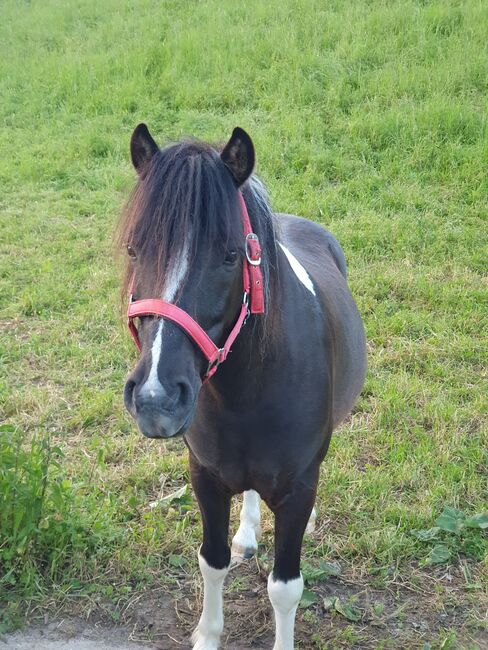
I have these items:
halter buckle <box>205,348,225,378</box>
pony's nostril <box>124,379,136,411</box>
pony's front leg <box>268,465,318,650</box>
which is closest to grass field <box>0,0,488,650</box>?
pony's front leg <box>268,465,318,650</box>

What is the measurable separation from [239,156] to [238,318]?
0.46 meters

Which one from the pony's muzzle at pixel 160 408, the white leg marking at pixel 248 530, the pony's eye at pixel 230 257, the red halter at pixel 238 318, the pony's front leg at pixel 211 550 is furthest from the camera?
the white leg marking at pixel 248 530

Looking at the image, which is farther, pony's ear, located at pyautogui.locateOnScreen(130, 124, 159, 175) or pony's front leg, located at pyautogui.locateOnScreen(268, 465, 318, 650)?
pony's front leg, located at pyautogui.locateOnScreen(268, 465, 318, 650)

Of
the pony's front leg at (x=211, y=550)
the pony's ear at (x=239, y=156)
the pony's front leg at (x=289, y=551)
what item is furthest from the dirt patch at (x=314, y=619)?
the pony's ear at (x=239, y=156)

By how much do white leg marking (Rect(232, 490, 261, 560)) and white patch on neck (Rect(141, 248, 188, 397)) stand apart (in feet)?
5.25

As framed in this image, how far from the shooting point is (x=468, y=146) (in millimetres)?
7195

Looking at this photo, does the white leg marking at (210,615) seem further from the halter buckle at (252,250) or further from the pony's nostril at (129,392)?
the halter buckle at (252,250)

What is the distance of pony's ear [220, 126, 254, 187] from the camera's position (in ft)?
6.77

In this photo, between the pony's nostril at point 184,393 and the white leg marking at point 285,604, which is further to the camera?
the white leg marking at point 285,604

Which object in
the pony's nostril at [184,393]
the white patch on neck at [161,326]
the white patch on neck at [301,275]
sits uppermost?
the white patch on neck at [161,326]

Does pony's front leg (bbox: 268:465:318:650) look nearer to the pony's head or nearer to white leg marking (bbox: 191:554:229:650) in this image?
white leg marking (bbox: 191:554:229:650)

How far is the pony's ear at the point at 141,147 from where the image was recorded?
215 centimetres

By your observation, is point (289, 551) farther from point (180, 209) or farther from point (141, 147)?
point (141, 147)

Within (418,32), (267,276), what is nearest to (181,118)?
(418,32)
